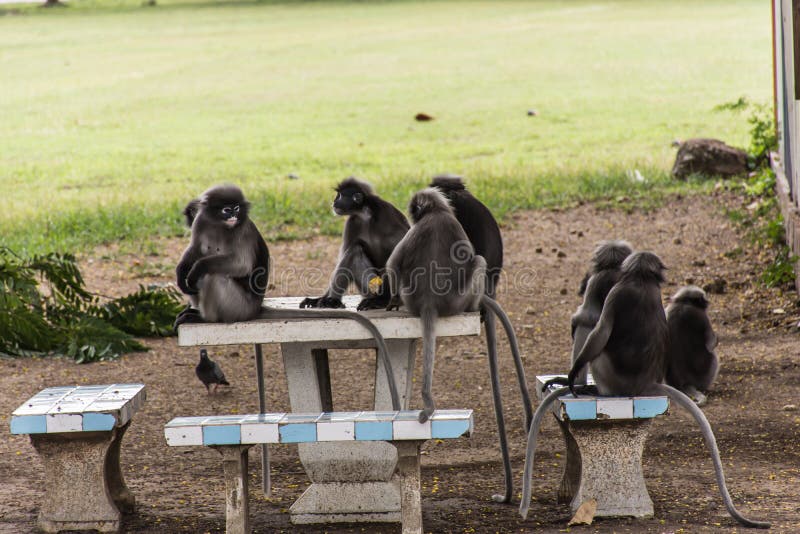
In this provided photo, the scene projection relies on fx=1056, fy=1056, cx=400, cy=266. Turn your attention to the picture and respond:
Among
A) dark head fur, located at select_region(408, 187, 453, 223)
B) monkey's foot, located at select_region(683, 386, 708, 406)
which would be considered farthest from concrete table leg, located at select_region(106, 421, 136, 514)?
monkey's foot, located at select_region(683, 386, 708, 406)

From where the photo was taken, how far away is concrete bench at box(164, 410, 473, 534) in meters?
4.04

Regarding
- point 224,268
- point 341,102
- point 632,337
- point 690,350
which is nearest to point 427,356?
point 632,337

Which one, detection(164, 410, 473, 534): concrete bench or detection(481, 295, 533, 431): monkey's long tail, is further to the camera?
detection(481, 295, 533, 431): monkey's long tail

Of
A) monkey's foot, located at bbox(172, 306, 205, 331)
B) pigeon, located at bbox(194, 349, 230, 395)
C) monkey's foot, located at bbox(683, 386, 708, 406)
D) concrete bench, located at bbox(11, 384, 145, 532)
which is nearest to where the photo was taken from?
concrete bench, located at bbox(11, 384, 145, 532)

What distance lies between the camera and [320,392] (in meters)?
4.98

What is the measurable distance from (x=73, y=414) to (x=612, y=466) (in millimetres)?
2298

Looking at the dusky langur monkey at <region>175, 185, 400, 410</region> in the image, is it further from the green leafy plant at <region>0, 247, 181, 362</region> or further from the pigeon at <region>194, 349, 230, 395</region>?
the green leafy plant at <region>0, 247, 181, 362</region>

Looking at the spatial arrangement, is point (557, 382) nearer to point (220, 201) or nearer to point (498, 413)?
point (498, 413)

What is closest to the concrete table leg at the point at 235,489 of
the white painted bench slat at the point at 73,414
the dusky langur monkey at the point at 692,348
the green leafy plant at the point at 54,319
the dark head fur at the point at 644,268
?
the white painted bench slat at the point at 73,414

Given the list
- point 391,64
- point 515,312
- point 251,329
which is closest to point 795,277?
point 515,312

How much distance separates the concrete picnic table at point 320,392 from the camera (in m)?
4.52

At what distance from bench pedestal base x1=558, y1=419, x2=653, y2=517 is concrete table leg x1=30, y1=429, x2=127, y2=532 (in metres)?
2.02

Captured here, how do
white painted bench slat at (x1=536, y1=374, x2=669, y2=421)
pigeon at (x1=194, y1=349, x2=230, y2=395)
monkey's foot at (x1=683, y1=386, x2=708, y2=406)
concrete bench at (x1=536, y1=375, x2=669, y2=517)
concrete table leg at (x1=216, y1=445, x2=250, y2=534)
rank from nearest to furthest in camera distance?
concrete table leg at (x1=216, y1=445, x2=250, y2=534) < white painted bench slat at (x1=536, y1=374, x2=669, y2=421) < concrete bench at (x1=536, y1=375, x2=669, y2=517) < monkey's foot at (x1=683, y1=386, x2=708, y2=406) < pigeon at (x1=194, y1=349, x2=230, y2=395)

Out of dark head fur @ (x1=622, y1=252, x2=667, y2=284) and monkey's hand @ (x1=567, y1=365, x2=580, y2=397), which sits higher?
dark head fur @ (x1=622, y1=252, x2=667, y2=284)
